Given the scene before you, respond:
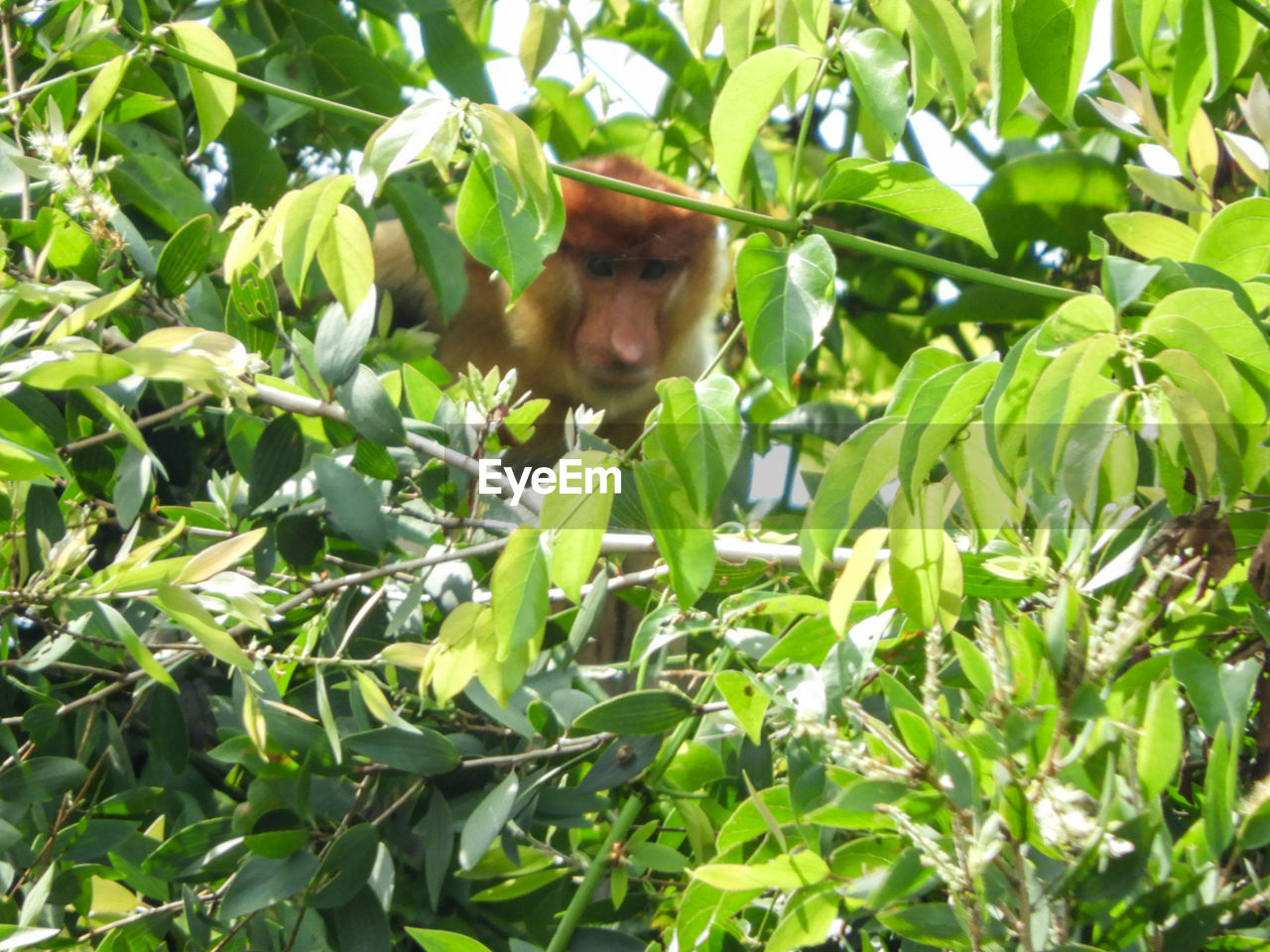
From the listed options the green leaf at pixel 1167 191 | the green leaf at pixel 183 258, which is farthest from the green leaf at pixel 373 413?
the green leaf at pixel 1167 191

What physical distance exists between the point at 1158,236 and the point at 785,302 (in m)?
0.35

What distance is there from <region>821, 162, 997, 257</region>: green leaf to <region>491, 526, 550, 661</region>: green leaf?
0.32 m

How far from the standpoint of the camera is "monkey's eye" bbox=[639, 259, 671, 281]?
289 cm

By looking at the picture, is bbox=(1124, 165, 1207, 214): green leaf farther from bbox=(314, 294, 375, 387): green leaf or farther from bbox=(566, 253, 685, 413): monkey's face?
bbox=(566, 253, 685, 413): monkey's face

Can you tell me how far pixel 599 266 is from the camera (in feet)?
9.40

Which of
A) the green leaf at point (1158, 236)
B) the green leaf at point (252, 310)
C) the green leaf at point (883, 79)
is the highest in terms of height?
the green leaf at point (883, 79)

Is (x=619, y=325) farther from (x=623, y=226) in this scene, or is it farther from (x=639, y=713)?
(x=639, y=713)

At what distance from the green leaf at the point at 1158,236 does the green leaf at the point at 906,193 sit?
0.20m

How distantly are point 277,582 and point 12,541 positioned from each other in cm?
24

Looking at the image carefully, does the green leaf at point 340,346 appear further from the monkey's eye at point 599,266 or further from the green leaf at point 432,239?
the monkey's eye at point 599,266

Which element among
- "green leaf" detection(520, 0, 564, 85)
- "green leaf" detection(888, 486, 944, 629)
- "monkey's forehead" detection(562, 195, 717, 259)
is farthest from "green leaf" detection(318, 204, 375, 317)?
"monkey's forehead" detection(562, 195, 717, 259)

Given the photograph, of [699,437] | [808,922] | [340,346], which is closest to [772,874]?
[808,922]

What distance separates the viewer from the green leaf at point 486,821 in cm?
Result: 96

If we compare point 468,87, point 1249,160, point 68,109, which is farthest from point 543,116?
point 1249,160
